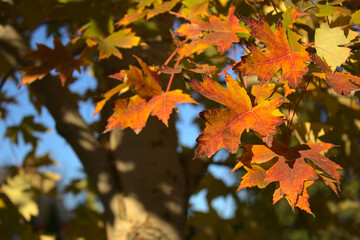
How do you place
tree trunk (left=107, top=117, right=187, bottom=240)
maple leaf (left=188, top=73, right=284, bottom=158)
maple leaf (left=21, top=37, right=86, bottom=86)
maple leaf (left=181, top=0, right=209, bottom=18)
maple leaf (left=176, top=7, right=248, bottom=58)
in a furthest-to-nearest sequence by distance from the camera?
1. tree trunk (left=107, top=117, right=187, bottom=240)
2. maple leaf (left=21, top=37, right=86, bottom=86)
3. maple leaf (left=181, top=0, right=209, bottom=18)
4. maple leaf (left=176, top=7, right=248, bottom=58)
5. maple leaf (left=188, top=73, right=284, bottom=158)

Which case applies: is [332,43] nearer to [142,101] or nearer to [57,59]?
[142,101]

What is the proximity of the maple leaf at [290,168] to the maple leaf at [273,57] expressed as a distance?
13cm

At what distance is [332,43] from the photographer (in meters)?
0.67

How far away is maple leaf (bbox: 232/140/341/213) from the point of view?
0.62 metres

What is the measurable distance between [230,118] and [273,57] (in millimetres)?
128

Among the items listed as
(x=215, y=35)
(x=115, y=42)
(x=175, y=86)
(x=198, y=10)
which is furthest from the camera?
(x=175, y=86)

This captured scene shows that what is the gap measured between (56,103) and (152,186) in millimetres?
436

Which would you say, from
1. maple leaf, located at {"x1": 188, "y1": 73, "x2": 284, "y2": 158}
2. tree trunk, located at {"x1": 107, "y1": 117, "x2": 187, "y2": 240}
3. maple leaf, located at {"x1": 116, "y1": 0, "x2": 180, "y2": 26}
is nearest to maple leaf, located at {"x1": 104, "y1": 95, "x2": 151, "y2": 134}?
maple leaf, located at {"x1": 188, "y1": 73, "x2": 284, "y2": 158}

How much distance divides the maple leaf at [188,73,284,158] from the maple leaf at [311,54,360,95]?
0.27ft

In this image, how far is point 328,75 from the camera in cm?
63

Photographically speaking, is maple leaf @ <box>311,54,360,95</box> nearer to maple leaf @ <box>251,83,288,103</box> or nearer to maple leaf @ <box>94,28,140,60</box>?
maple leaf @ <box>251,83,288,103</box>

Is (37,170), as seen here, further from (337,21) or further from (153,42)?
(337,21)

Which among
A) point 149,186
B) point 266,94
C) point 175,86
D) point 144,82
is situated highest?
point 144,82

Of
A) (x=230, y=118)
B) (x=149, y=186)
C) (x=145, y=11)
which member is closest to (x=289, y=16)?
(x=230, y=118)
